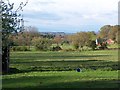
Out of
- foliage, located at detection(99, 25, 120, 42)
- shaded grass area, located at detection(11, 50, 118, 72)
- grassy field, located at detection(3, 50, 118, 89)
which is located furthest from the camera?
foliage, located at detection(99, 25, 120, 42)

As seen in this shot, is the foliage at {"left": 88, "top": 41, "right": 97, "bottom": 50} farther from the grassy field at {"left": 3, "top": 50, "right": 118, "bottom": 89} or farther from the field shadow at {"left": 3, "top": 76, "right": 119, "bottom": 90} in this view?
the field shadow at {"left": 3, "top": 76, "right": 119, "bottom": 90}

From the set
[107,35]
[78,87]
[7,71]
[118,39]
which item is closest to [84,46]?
[118,39]

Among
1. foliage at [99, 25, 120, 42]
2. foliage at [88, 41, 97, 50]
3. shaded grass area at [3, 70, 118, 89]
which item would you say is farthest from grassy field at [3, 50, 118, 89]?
foliage at [99, 25, 120, 42]

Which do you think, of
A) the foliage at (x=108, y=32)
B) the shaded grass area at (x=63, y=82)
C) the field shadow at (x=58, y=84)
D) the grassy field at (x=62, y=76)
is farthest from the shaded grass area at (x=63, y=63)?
the foliage at (x=108, y=32)

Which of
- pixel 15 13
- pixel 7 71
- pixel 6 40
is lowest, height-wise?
pixel 7 71

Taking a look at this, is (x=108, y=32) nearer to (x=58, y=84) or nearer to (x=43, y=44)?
(x=43, y=44)

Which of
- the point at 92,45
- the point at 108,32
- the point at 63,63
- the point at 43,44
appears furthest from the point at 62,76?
the point at 108,32

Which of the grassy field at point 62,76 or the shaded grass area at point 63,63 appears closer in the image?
the grassy field at point 62,76

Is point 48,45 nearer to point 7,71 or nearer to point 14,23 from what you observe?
point 7,71

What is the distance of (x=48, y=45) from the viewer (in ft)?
316

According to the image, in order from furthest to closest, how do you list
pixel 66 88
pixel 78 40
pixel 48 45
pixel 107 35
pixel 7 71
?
pixel 107 35 → pixel 78 40 → pixel 48 45 → pixel 7 71 → pixel 66 88

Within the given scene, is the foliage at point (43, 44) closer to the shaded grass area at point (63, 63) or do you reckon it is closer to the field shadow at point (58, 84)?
the shaded grass area at point (63, 63)

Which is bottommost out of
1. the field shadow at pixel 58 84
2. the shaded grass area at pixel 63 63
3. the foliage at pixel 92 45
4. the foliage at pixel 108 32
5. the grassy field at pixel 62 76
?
the shaded grass area at pixel 63 63

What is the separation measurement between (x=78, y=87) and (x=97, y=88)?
758mm
